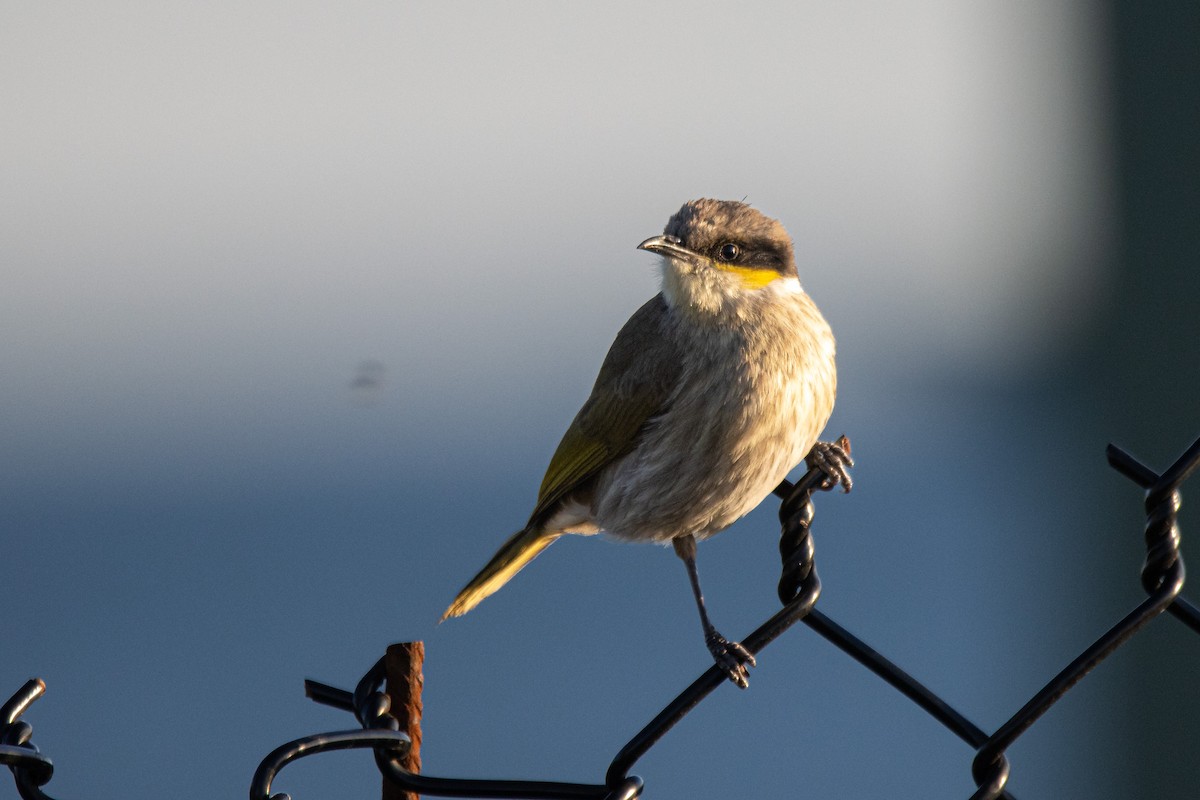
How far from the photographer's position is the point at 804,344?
325cm

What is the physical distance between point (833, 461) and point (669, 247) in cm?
68

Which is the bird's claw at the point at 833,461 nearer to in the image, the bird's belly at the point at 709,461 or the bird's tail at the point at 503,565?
the bird's belly at the point at 709,461

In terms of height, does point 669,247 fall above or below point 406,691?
above

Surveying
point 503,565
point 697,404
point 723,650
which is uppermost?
point 697,404

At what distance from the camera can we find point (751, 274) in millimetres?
3410

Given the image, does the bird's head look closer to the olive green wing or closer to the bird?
the bird

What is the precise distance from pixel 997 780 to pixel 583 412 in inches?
77.3

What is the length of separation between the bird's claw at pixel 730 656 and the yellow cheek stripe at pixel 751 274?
3.08 feet

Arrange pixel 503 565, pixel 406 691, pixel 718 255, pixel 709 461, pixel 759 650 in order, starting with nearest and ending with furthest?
pixel 406 691
pixel 759 650
pixel 709 461
pixel 718 255
pixel 503 565

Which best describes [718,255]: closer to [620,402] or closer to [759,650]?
[620,402]

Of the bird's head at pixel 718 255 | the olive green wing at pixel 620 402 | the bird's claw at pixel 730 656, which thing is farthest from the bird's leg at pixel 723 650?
the bird's head at pixel 718 255

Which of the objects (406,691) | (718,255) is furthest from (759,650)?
(718,255)

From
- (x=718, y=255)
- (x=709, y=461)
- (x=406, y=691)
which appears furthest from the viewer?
(x=718, y=255)

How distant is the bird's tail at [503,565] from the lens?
343 centimetres
